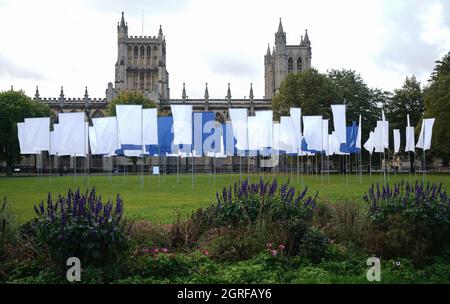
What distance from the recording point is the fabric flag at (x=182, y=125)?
27312 mm

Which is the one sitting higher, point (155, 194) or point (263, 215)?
point (263, 215)

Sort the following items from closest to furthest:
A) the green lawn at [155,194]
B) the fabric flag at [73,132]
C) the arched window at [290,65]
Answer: the green lawn at [155,194] → the fabric flag at [73,132] → the arched window at [290,65]

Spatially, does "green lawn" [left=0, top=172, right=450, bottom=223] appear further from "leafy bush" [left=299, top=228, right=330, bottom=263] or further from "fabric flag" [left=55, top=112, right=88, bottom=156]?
"leafy bush" [left=299, top=228, right=330, bottom=263]

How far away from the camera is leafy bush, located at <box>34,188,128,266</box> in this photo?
6.58 meters

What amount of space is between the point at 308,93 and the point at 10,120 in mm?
38214

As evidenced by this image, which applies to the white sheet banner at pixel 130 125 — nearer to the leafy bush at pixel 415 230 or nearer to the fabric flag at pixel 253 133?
the fabric flag at pixel 253 133

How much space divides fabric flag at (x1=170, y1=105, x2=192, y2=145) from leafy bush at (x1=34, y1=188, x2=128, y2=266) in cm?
2018

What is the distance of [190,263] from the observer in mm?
7516

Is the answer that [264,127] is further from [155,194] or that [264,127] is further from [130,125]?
[155,194]

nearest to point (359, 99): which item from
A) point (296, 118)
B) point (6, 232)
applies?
point (296, 118)

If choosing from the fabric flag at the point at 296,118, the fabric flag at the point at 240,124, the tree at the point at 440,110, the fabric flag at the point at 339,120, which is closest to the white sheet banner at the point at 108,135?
the fabric flag at the point at 240,124

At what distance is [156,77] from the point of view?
342 feet

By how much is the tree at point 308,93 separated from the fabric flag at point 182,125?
32.4 meters
